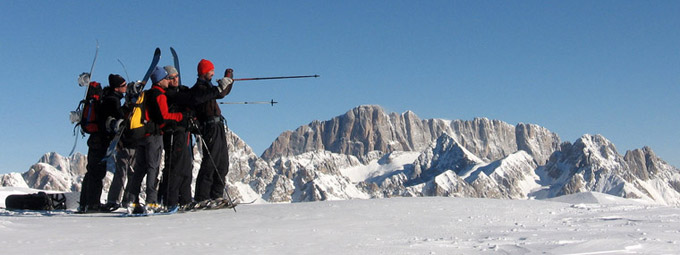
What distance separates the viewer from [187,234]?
737 cm

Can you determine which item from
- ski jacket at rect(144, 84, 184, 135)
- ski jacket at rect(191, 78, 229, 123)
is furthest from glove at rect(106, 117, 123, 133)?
ski jacket at rect(191, 78, 229, 123)

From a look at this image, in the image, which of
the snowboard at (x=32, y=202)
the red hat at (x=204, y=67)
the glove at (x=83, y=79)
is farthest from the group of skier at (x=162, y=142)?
the snowboard at (x=32, y=202)

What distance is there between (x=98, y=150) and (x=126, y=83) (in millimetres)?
1152

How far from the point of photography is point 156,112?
1008 centimetres

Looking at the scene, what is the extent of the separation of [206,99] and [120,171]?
232 cm

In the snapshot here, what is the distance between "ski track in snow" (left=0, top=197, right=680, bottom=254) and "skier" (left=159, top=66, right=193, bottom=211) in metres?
0.66

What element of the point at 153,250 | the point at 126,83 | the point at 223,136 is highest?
the point at 126,83

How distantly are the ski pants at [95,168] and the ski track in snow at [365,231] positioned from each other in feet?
2.27

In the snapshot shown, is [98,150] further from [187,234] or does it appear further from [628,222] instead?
[628,222]

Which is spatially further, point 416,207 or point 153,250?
point 416,207

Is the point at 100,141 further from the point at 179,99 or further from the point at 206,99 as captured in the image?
the point at 206,99

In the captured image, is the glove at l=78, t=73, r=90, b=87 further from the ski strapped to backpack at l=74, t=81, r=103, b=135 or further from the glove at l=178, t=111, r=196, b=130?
the glove at l=178, t=111, r=196, b=130

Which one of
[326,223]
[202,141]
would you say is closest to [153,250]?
[326,223]

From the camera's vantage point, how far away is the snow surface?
20.3ft
